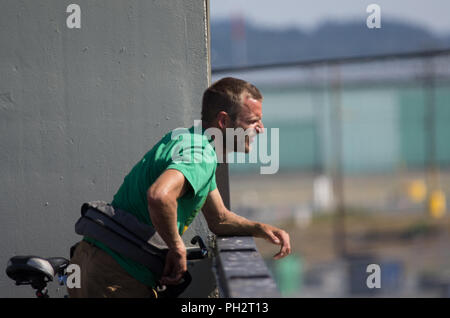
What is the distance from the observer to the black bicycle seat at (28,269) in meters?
2.61

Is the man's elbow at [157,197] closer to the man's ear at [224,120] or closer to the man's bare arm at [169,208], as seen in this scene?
the man's bare arm at [169,208]

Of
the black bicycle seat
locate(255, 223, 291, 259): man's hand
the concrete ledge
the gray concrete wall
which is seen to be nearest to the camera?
the concrete ledge

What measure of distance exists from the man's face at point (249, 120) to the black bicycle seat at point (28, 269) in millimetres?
932

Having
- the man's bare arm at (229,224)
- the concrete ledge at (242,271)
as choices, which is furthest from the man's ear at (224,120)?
the concrete ledge at (242,271)

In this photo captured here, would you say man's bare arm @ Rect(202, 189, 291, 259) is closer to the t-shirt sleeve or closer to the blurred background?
the t-shirt sleeve

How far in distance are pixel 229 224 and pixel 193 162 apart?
83 centimetres

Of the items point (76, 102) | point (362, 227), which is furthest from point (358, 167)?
point (76, 102)

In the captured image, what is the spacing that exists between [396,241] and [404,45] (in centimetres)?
1141

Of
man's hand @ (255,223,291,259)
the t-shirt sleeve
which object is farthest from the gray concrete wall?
the t-shirt sleeve

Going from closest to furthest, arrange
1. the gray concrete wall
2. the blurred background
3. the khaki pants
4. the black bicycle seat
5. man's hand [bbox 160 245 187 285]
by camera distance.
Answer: man's hand [bbox 160 245 187 285], the khaki pants, the black bicycle seat, the gray concrete wall, the blurred background

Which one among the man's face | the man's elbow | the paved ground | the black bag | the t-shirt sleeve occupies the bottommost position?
the paved ground

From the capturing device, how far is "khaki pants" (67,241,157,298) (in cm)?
245
